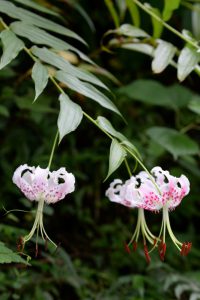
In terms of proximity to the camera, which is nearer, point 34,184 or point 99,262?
point 34,184

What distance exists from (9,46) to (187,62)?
0.31 meters

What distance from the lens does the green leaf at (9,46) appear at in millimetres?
844

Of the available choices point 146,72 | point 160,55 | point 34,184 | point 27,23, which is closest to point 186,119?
point 146,72

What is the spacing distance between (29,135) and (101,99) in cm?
79

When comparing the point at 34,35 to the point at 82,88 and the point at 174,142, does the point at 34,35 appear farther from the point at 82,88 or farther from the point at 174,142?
the point at 174,142

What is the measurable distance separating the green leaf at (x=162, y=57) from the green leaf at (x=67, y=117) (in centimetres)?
30

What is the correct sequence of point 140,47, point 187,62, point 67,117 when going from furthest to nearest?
1. point 140,47
2. point 187,62
3. point 67,117

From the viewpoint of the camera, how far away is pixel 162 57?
3.55 feet

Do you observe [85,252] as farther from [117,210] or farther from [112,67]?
[112,67]

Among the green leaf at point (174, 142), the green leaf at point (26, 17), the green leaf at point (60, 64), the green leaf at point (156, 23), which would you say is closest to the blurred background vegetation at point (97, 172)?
the green leaf at point (174, 142)

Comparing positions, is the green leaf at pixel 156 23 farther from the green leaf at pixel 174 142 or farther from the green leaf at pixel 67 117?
the green leaf at pixel 67 117

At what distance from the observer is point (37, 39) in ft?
3.05

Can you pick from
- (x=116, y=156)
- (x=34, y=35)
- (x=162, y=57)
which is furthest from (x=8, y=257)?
(x=162, y=57)

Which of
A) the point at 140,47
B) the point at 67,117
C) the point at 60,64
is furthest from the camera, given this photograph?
the point at 140,47
